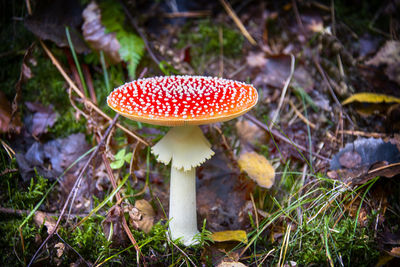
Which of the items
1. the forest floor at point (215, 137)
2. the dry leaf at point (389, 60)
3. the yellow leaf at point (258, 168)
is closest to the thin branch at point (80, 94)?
the forest floor at point (215, 137)

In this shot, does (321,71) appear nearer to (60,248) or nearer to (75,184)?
(75,184)

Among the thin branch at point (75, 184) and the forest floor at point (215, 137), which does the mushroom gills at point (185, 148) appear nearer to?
the forest floor at point (215, 137)

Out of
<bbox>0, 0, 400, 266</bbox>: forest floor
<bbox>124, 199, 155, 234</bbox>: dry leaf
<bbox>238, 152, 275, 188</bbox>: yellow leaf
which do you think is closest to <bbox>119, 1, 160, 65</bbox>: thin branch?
<bbox>0, 0, 400, 266</bbox>: forest floor

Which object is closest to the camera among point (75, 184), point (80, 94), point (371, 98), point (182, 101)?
point (182, 101)

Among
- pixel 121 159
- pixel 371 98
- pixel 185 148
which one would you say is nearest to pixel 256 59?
pixel 371 98

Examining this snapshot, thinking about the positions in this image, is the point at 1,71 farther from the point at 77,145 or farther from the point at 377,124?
the point at 377,124

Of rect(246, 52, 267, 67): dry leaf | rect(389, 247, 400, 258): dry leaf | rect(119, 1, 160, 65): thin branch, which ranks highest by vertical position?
rect(119, 1, 160, 65): thin branch

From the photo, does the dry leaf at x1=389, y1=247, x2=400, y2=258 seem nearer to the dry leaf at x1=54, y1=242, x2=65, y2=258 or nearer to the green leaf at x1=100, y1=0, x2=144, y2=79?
the dry leaf at x1=54, y1=242, x2=65, y2=258
